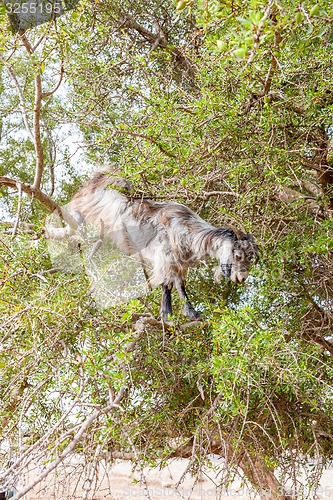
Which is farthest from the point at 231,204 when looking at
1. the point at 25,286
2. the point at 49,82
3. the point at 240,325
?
the point at 49,82

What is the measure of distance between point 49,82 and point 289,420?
8.86 ft

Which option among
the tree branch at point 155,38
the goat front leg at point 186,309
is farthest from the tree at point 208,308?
the tree branch at point 155,38

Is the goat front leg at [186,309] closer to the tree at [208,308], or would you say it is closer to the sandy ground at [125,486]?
the tree at [208,308]

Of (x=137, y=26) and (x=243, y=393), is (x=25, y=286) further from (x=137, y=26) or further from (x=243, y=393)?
(x=137, y=26)

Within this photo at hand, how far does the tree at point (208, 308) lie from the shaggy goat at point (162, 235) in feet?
0.39

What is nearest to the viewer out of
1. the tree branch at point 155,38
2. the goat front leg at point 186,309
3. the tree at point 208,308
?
the tree at point 208,308

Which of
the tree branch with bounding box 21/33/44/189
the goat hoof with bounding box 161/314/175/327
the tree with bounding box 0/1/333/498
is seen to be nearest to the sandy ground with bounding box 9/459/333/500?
the tree with bounding box 0/1/333/498

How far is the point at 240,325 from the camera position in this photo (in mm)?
1955

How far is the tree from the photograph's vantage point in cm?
190

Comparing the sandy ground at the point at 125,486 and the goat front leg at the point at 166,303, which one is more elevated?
the goat front leg at the point at 166,303

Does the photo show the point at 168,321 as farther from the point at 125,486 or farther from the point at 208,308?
the point at 125,486

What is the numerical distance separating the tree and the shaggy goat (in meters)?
0.12

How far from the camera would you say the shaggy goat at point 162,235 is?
6.29ft

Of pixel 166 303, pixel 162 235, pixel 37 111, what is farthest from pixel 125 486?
pixel 37 111
